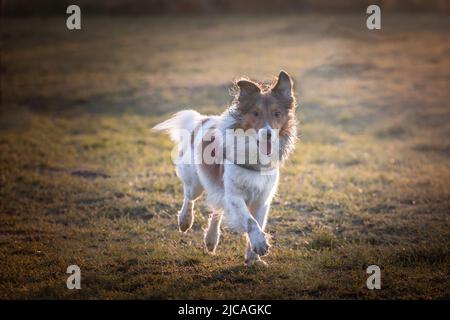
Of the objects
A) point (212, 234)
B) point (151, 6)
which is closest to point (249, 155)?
point (212, 234)

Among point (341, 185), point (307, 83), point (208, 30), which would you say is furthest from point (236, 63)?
point (341, 185)

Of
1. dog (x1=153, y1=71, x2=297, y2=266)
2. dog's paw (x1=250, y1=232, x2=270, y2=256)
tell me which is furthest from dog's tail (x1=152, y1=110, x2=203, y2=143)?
dog's paw (x1=250, y1=232, x2=270, y2=256)

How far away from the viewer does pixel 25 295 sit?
20.6 ft

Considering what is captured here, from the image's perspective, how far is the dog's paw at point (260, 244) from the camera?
21.4 ft

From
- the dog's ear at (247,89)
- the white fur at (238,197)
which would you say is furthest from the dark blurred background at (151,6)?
the dog's ear at (247,89)

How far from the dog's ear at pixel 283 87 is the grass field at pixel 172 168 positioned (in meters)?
2.03

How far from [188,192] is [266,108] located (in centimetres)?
200

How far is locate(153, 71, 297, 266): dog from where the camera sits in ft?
22.5

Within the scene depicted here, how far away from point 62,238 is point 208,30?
2119 cm

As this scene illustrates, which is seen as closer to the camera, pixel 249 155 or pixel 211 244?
pixel 249 155

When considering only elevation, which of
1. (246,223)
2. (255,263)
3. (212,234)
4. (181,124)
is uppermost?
(181,124)

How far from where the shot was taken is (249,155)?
6992 millimetres

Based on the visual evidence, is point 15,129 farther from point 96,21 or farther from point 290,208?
point 96,21

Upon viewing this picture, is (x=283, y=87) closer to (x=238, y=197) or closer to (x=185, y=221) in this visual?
(x=238, y=197)
